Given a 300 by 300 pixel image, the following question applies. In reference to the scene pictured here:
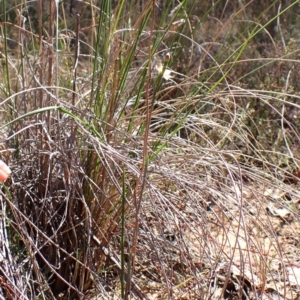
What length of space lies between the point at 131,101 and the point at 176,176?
1.62 ft

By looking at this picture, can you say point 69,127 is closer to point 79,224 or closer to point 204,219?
point 79,224

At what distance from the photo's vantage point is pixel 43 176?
1710mm

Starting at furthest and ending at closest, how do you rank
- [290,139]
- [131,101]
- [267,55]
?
[267,55], [290,139], [131,101]

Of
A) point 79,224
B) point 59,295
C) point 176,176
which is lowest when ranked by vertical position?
point 59,295

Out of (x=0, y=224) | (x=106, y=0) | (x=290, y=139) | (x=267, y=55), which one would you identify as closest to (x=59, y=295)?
(x=0, y=224)

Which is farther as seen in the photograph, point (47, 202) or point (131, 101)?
point (131, 101)

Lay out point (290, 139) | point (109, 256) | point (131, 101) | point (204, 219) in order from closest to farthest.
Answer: point (204, 219), point (109, 256), point (131, 101), point (290, 139)

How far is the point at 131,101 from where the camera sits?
2.00 meters

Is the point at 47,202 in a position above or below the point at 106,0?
below

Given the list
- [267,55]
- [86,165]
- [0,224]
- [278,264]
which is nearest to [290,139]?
[267,55]

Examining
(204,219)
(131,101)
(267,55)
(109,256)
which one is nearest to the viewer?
(204,219)

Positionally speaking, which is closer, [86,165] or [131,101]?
[86,165]

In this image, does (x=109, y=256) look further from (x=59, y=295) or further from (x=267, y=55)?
(x=267, y=55)

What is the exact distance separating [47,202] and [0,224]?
17cm
